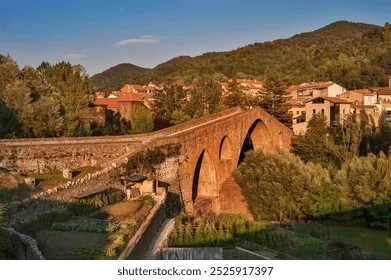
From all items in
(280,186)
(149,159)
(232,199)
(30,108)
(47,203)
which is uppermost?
(30,108)

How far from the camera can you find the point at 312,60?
4319cm

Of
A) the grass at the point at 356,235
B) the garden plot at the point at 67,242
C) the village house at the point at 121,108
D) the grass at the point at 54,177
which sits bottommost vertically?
the grass at the point at 356,235

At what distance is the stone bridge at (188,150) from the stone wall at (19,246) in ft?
14.0

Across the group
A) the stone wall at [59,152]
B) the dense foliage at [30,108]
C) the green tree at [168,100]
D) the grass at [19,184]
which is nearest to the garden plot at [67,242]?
the grass at [19,184]

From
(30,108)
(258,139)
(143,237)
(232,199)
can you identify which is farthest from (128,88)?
(143,237)

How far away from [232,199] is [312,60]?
94.1 feet

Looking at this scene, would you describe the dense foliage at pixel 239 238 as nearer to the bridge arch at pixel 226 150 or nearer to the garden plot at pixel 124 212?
the garden plot at pixel 124 212

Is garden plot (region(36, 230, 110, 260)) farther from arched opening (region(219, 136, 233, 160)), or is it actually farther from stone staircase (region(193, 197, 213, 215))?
arched opening (region(219, 136, 233, 160))

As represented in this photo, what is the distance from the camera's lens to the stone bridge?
10.9 m

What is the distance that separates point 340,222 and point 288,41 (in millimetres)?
34720

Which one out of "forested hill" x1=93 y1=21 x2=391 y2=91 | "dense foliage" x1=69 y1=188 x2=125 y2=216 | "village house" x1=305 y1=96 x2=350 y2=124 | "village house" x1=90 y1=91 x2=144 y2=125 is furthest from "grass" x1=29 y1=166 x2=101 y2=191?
"village house" x1=305 y1=96 x2=350 y2=124

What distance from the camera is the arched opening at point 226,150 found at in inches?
765

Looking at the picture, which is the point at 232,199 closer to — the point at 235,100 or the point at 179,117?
the point at 179,117

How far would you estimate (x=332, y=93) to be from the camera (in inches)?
1257
